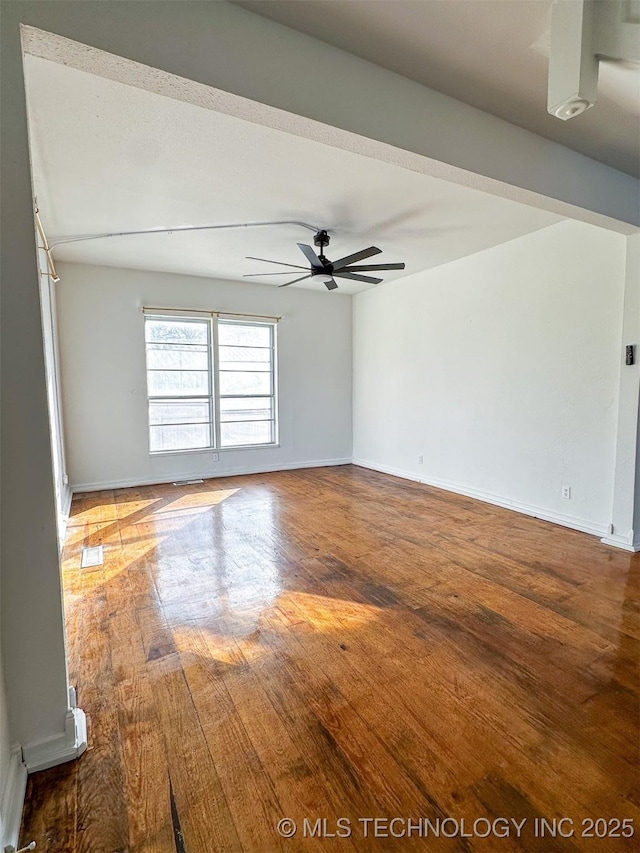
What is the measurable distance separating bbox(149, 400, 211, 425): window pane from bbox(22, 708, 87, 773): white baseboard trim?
4.63m

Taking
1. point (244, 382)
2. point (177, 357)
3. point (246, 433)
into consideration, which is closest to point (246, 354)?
point (244, 382)

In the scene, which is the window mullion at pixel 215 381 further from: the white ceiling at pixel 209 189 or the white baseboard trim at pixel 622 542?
the white baseboard trim at pixel 622 542

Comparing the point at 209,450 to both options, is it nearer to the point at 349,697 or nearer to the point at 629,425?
the point at 349,697

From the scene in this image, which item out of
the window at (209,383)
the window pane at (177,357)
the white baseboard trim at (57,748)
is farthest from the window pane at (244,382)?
the white baseboard trim at (57,748)

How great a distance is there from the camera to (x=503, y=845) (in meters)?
1.17

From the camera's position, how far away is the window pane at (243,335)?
6.12 metres

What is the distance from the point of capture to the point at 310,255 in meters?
3.74

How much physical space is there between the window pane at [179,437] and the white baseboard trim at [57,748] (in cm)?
454

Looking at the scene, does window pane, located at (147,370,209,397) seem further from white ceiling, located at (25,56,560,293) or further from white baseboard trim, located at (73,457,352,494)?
white ceiling, located at (25,56,560,293)

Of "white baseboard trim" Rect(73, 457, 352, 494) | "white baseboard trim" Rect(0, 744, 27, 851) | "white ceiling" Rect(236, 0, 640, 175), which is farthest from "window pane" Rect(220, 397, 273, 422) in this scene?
"white baseboard trim" Rect(0, 744, 27, 851)

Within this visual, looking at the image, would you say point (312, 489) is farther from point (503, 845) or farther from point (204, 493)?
point (503, 845)

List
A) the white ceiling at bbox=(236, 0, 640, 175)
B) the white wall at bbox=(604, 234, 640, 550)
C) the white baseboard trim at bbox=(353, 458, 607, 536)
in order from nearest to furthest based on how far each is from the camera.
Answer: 1. the white ceiling at bbox=(236, 0, 640, 175)
2. the white wall at bbox=(604, 234, 640, 550)
3. the white baseboard trim at bbox=(353, 458, 607, 536)

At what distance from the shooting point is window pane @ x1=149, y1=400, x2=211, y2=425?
227 inches

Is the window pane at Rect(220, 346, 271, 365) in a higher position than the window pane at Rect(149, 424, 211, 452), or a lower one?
higher
